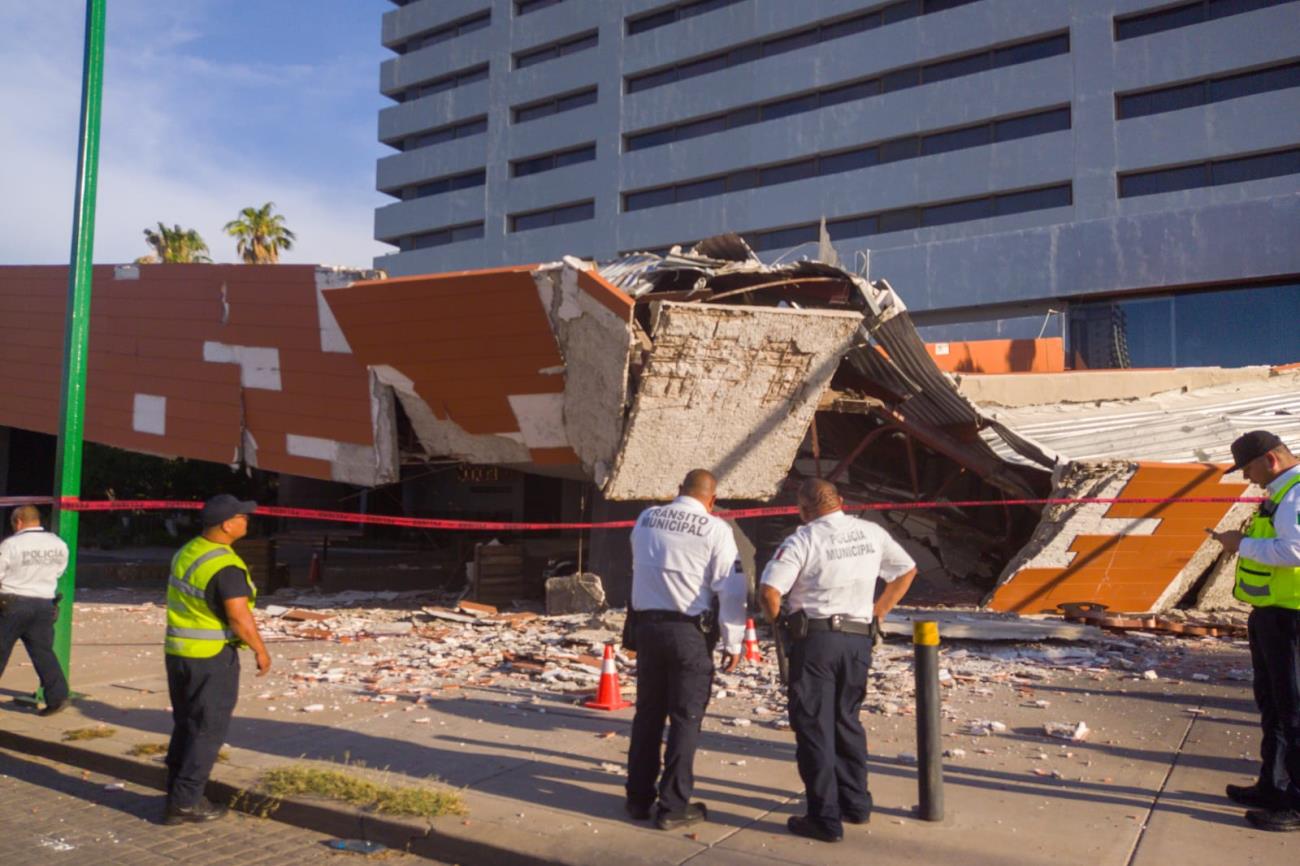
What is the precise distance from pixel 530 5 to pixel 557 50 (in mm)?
3193

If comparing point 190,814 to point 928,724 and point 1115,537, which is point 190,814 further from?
point 1115,537

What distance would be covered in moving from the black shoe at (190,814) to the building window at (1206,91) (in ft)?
118

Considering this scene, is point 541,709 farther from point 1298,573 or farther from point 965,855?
point 1298,573

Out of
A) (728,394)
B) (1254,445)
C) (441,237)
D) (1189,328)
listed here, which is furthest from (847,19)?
(1254,445)

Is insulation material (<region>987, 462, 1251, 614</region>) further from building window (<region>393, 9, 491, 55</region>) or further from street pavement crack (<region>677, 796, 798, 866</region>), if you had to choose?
building window (<region>393, 9, 491, 55</region>)

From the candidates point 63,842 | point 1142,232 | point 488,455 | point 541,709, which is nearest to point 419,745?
point 541,709

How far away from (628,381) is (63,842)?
279 inches

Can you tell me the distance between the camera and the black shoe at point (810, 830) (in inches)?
184

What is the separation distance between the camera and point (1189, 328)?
29.1 m

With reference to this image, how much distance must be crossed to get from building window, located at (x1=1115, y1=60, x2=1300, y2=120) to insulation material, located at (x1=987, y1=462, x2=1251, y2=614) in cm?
2585

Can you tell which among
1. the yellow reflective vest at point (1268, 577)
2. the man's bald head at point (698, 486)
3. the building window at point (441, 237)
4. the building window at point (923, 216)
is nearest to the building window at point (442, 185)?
the building window at point (441, 237)

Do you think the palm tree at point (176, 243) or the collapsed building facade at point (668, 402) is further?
the palm tree at point (176, 243)

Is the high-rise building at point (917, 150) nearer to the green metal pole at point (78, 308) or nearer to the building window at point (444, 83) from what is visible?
the building window at point (444, 83)

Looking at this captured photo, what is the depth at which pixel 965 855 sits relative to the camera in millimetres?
4508
